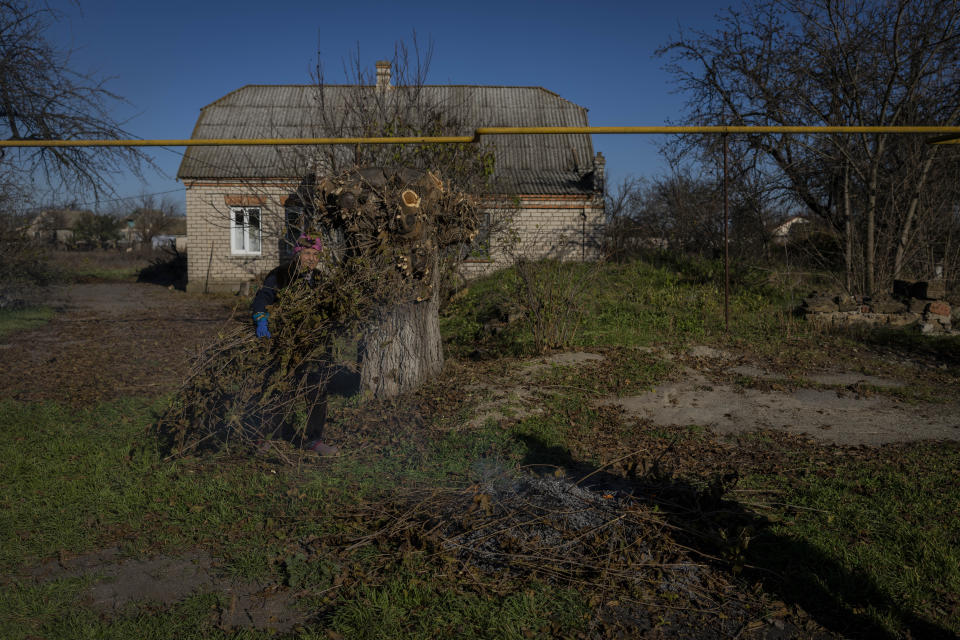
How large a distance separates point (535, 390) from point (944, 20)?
10.0 metres

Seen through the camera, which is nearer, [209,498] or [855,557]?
[855,557]

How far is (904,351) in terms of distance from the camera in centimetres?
911

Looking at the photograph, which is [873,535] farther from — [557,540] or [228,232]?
[228,232]

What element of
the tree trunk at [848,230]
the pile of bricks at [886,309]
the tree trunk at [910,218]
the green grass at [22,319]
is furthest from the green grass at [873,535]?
the green grass at [22,319]

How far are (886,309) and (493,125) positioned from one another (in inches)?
462

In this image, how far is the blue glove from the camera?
17.0 feet

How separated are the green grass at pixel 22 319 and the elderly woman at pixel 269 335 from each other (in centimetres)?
924

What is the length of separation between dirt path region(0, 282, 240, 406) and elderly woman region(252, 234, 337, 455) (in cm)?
72

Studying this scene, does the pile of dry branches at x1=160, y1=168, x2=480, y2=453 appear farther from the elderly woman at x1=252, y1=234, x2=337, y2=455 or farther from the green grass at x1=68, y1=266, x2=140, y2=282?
the green grass at x1=68, y1=266, x2=140, y2=282

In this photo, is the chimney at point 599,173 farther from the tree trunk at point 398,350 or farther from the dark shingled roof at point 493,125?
the tree trunk at point 398,350

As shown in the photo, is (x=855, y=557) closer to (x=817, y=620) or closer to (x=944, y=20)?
(x=817, y=620)

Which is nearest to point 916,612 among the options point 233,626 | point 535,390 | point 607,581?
point 607,581

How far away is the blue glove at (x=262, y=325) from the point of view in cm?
520

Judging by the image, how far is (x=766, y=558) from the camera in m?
3.57
